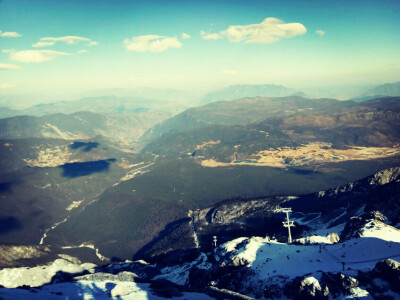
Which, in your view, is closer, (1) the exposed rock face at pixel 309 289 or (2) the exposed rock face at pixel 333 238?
(1) the exposed rock face at pixel 309 289

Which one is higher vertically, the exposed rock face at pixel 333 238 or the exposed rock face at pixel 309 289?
the exposed rock face at pixel 309 289

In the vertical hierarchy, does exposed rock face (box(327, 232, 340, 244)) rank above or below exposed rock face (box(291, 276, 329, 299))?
below

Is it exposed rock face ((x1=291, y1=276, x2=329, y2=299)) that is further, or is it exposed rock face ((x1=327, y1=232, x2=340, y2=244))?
exposed rock face ((x1=327, y1=232, x2=340, y2=244))

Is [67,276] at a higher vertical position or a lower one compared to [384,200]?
lower

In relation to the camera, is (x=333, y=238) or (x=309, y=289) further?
(x=333, y=238)

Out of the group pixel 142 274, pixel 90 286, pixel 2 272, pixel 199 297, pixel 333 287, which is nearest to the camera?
pixel 333 287

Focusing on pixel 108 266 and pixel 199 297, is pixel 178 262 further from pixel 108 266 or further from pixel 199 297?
pixel 199 297

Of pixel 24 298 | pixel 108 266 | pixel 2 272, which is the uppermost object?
pixel 24 298

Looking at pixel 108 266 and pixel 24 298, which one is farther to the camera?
pixel 108 266

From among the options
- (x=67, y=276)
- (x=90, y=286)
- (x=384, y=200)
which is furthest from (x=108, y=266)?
(x=384, y=200)

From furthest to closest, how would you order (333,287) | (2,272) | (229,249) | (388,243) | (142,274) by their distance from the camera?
1. (142,274)
2. (2,272)
3. (229,249)
4. (388,243)
5. (333,287)

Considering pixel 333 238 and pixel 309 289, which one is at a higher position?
pixel 309 289
